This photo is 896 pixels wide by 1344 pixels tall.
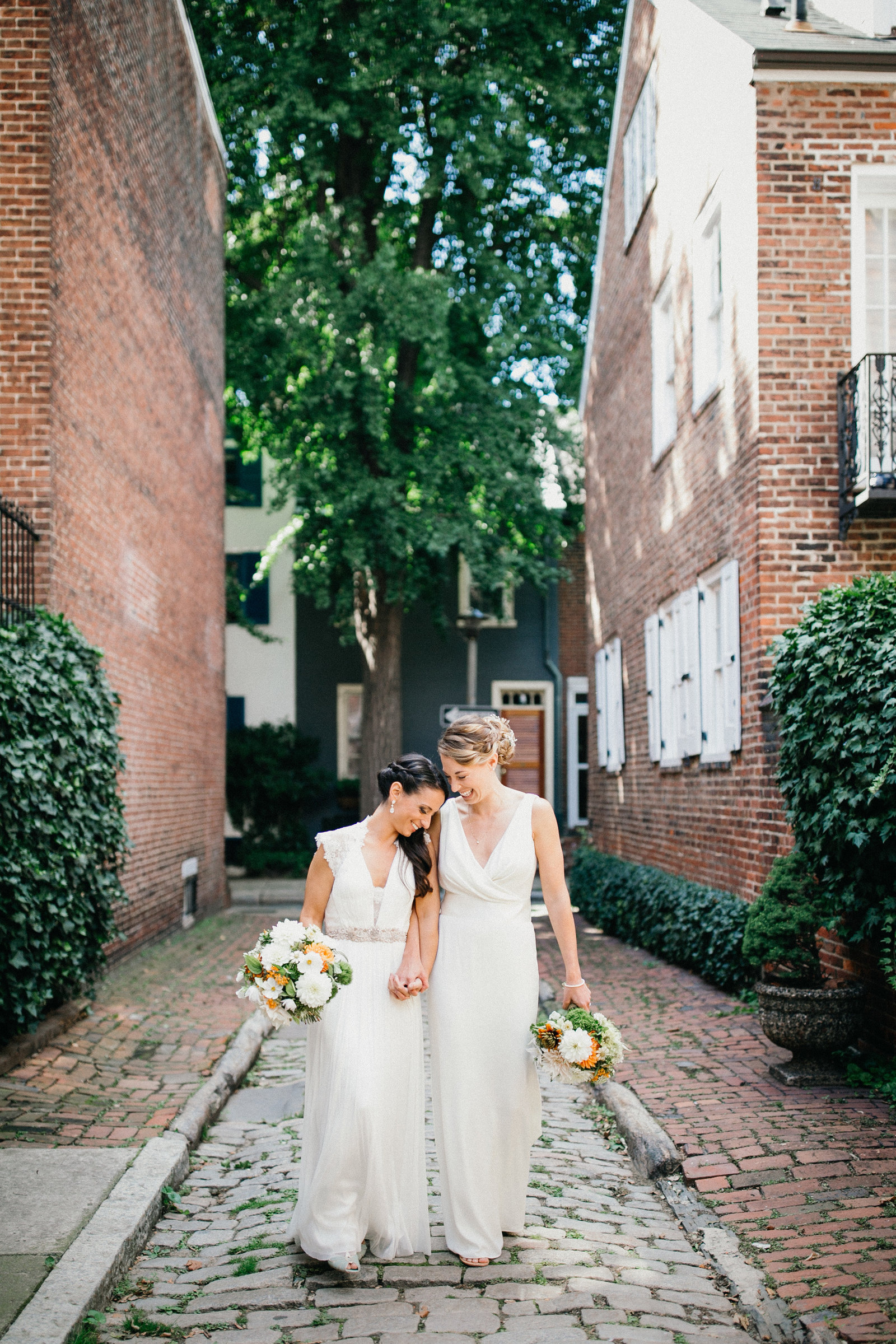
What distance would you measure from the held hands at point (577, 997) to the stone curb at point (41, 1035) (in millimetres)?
3778

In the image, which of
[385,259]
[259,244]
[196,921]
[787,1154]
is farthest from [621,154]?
[787,1154]

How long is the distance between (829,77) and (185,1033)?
836 centimetres

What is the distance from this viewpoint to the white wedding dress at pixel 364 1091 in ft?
13.8

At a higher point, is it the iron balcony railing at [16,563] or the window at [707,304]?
the window at [707,304]

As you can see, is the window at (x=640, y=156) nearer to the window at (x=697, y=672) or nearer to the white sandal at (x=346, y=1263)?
the window at (x=697, y=672)

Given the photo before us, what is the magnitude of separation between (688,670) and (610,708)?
4.48 metres

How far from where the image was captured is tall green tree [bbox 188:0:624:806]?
1780 centimetres

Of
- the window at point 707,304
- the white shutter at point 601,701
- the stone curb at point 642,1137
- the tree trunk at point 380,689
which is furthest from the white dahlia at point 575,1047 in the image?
the tree trunk at point 380,689

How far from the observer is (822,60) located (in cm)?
871

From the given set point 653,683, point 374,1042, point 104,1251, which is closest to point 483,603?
point 653,683

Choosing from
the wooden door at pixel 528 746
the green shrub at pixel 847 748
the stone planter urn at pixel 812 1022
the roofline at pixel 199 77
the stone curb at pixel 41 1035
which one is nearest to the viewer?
the green shrub at pixel 847 748

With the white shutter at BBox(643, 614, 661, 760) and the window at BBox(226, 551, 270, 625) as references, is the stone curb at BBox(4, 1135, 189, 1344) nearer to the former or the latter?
the white shutter at BBox(643, 614, 661, 760)

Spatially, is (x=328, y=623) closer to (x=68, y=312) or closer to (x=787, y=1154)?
(x=68, y=312)

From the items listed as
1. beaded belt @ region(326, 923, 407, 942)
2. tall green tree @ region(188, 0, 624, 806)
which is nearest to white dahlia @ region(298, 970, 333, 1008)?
beaded belt @ region(326, 923, 407, 942)
